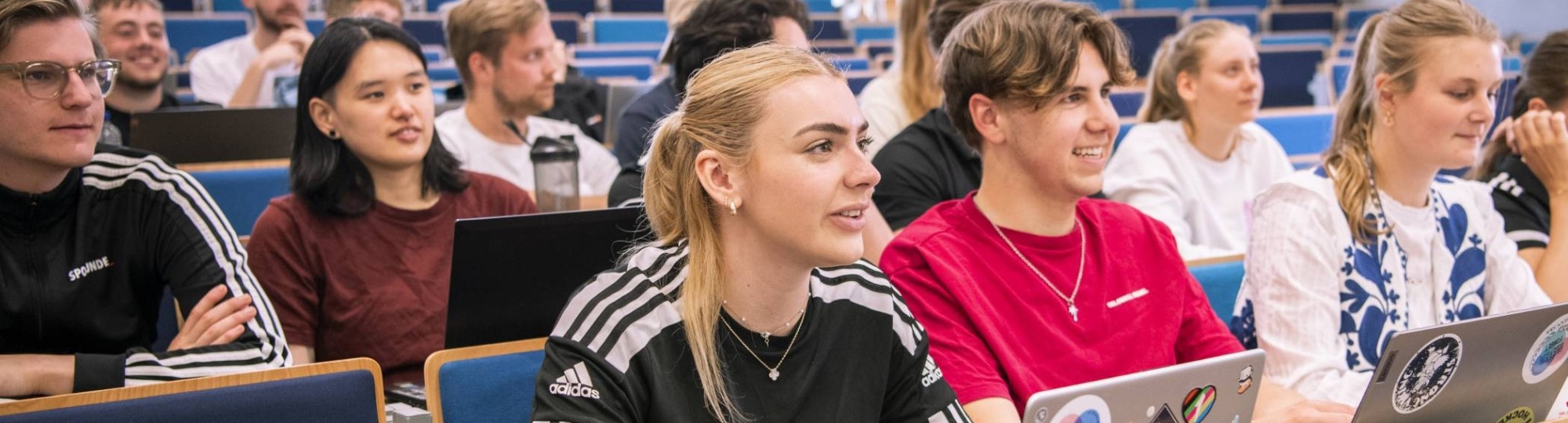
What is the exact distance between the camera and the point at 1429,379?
4.67 feet

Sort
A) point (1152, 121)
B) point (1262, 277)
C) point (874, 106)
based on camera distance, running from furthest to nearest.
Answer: point (1152, 121) < point (874, 106) < point (1262, 277)

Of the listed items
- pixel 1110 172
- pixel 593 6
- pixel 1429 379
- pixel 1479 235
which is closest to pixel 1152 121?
pixel 1110 172

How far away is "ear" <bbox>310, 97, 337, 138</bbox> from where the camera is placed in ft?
7.36

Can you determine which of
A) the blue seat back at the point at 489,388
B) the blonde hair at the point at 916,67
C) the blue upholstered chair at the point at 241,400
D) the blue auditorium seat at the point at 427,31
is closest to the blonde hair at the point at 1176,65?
the blonde hair at the point at 916,67

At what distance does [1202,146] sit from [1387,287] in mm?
1245

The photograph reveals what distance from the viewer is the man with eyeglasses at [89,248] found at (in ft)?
5.72

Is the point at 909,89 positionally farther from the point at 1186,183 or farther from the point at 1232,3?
the point at 1232,3

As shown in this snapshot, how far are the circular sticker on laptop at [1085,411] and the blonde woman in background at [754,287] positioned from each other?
0.83ft

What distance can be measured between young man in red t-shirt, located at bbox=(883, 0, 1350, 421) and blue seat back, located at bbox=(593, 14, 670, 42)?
6086 millimetres

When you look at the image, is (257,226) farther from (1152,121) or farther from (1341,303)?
(1152,121)

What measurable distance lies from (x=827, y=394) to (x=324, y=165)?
3.82 ft

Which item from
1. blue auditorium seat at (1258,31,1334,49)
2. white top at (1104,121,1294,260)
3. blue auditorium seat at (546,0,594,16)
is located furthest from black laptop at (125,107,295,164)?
blue auditorium seat at (1258,31,1334,49)

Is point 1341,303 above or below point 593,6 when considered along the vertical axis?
above

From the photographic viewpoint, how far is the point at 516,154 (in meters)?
3.24
